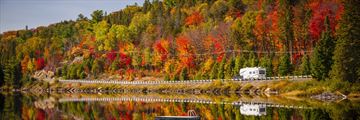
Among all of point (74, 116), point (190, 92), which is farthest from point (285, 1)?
point (74, 116)

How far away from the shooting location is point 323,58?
73.0m

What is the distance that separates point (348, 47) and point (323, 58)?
710 centimetres

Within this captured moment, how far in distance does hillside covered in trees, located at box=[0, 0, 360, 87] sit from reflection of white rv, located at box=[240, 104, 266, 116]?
14634 millimetres

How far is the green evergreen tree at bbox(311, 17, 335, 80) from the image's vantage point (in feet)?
237

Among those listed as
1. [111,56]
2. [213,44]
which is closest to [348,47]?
[213,44]

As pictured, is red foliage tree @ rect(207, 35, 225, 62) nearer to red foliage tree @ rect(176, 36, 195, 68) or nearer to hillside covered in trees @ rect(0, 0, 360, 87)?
hillside covered in trees @ rect(0, 0, 360, 87)

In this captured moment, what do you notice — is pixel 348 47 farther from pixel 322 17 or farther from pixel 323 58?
pixel 322 17

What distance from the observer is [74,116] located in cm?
5769

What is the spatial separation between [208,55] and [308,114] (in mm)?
72312

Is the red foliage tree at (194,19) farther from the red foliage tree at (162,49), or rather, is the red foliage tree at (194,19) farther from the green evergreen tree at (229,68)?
the green evergreen tree at (229,68)

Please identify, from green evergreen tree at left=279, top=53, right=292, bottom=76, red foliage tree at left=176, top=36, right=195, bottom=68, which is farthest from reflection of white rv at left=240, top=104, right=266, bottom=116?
red foliage tree at left=176, top=36, right=195, bottom=68

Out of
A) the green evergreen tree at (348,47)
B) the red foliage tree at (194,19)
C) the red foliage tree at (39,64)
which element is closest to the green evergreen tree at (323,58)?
the green evergreen tree at (348,47)

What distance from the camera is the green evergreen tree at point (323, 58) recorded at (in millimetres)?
72188

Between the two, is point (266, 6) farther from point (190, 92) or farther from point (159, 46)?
point (190, 92)
